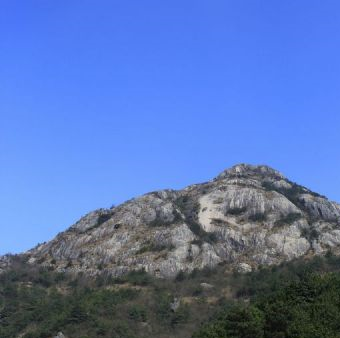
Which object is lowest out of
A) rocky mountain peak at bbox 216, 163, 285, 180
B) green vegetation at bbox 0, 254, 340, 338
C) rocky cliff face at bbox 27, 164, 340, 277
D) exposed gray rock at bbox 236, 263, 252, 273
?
green vegetation at bbox 0, 254, 340, 338

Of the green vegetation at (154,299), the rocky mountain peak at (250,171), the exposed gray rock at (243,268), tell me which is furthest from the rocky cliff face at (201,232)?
the rocky mountain peak at (250,171)

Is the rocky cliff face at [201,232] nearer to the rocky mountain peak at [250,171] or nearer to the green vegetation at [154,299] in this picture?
the green vegetation at [154,299]

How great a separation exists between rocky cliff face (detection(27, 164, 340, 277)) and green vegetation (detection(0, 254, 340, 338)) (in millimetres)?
6064

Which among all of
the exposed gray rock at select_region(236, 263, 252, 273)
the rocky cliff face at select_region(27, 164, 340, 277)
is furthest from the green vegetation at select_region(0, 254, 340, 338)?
the rocky cliff face at select_region(27, 164, 340, 277)

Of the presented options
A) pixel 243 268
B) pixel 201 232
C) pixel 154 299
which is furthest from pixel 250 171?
pixel 154 299

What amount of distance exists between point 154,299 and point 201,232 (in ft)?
115

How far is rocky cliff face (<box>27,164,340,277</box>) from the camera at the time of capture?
451ft

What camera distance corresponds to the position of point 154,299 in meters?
116

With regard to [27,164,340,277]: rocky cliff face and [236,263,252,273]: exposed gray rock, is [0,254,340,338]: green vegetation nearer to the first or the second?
[236,263,252,273]: exposed gray rock

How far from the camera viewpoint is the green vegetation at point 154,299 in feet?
206

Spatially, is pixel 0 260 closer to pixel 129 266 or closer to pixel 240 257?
pixel 129 266

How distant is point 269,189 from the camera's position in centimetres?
17062

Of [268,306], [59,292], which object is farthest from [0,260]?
[268,306]

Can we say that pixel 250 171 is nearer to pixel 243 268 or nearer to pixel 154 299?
pixel 243 268
